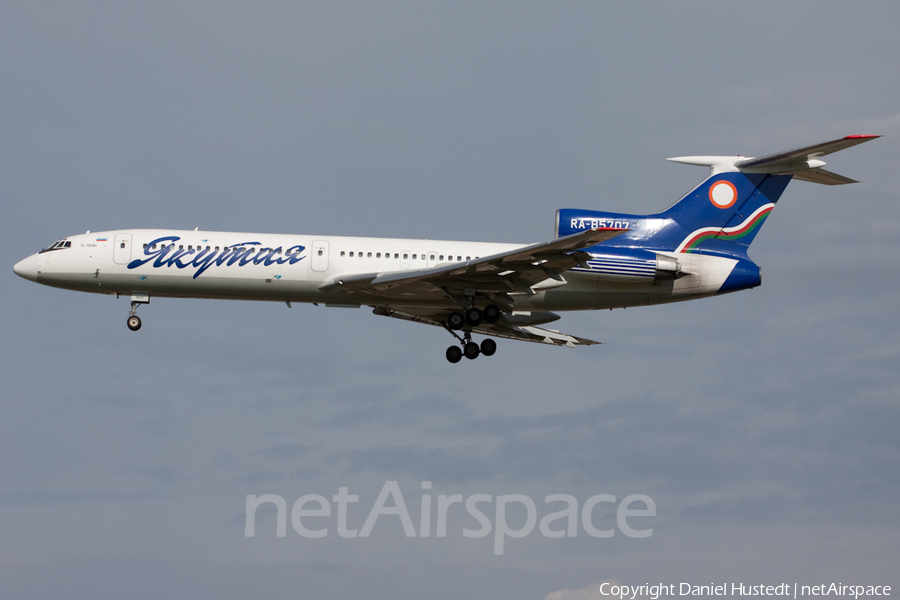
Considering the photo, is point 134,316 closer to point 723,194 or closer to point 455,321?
point 455,321

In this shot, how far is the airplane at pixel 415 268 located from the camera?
107 ft

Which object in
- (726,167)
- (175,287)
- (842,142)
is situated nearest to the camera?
(842,142)

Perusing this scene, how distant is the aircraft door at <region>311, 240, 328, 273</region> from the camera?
32.9 metres

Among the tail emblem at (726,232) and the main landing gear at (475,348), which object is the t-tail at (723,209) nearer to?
the tail emblem at (726,232)

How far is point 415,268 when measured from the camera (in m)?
33.3

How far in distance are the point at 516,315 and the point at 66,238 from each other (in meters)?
15.7

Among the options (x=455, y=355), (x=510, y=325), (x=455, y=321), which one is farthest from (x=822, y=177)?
(x=455, y=355)

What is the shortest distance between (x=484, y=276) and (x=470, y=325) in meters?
2.44

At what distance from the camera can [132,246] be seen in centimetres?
3306

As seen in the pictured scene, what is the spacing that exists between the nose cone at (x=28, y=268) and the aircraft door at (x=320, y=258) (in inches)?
366

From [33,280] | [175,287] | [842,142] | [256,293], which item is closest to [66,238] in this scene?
[33,280]

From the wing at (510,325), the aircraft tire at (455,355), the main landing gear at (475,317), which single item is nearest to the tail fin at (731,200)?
the wing at (510,325)

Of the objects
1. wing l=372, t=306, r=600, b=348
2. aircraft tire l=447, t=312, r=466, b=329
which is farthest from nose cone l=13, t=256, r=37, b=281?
aircraft tire l=447, t=312, r=466, b=329

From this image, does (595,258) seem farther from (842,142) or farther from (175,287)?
(175,287)
